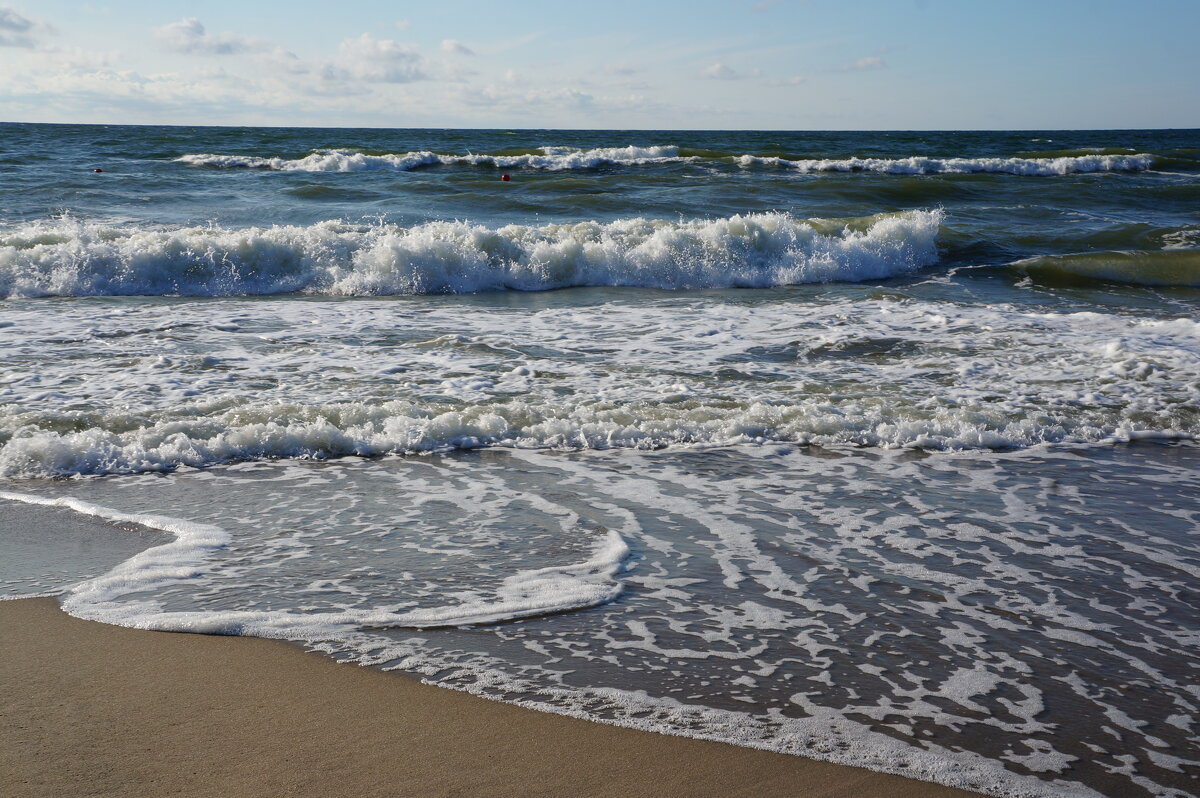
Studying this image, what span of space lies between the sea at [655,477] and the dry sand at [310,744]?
12cm

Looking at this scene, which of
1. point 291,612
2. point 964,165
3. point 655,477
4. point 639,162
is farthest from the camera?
point 964,165

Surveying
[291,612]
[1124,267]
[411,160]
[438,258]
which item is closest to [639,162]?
[411,160]

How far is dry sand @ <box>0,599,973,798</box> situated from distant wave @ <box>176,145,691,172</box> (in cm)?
2447

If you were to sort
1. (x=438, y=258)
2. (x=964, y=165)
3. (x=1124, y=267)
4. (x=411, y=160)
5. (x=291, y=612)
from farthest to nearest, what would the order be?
(x=964, y=165) < (x=411, y=160) < (x=1124, y=267) < (x=438, y=258) < (x=291, y=612)

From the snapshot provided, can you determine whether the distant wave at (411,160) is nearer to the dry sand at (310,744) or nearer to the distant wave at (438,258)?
the distant wave at (438,258)

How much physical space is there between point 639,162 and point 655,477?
24262 millimetres

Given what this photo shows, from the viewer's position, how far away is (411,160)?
2750 centimetres

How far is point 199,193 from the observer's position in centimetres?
1895

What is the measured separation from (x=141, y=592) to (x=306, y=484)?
1.42 meters

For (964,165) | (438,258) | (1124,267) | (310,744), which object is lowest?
(310,744)

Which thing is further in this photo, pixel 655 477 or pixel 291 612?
pixel 655 477

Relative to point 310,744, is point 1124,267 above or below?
above

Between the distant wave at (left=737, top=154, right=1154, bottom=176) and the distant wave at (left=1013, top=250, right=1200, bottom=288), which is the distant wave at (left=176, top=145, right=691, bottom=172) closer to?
the distant wave at (left=737, top=154, right=1154, bottom=176)

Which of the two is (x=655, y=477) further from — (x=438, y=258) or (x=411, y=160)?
(x=411, y=160)
